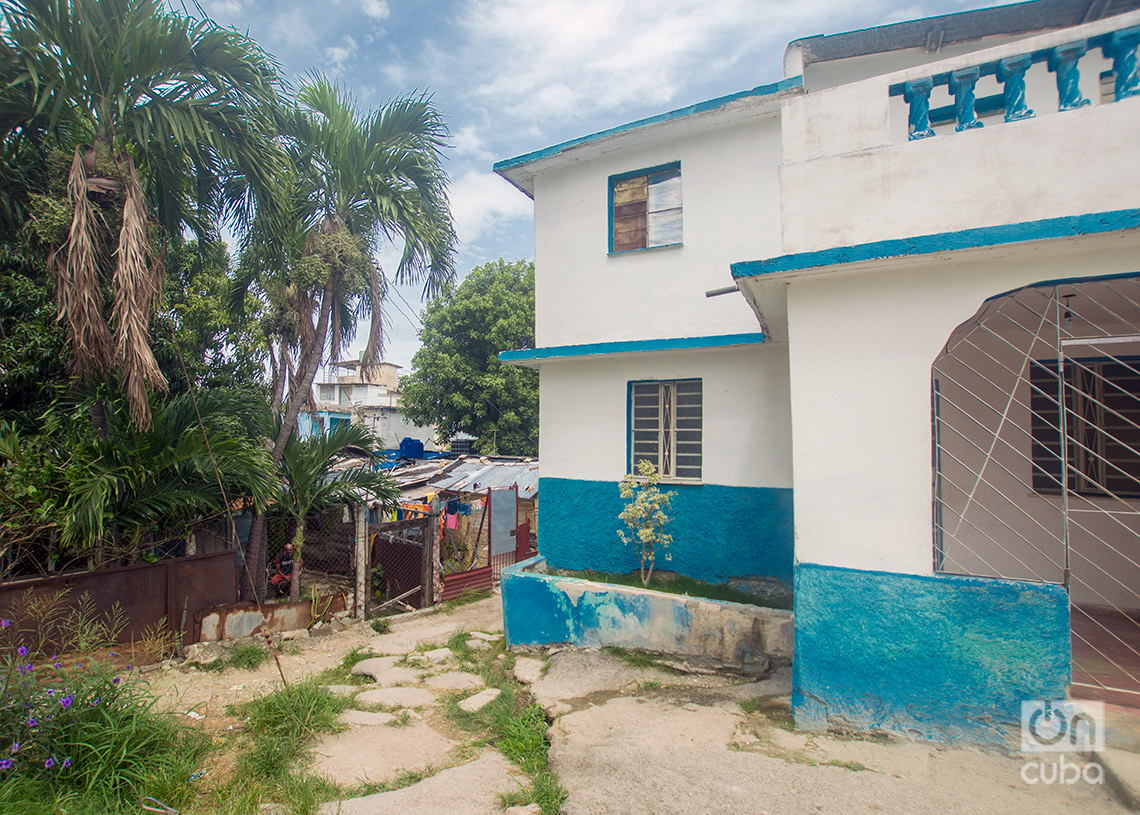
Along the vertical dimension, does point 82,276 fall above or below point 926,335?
above

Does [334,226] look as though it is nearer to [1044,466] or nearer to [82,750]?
[82,750]

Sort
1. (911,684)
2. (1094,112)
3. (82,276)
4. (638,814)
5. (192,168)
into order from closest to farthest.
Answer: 1. (638,814)
2. (1094,112)
3. (911,684)
4. (82,276)
5. (192,168)

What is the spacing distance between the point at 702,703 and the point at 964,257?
3.83m

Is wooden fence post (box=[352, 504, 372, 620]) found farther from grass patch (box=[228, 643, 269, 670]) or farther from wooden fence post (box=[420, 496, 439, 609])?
grass patch (box=[228, 643, 269, 670])

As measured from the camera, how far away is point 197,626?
265 inches

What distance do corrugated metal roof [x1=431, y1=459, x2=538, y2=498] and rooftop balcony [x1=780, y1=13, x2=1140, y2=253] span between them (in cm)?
940

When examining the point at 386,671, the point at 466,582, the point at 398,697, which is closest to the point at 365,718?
the point at 398,697

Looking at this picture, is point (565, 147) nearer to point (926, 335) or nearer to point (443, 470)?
A: point (926, 335)

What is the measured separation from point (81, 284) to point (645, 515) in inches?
236

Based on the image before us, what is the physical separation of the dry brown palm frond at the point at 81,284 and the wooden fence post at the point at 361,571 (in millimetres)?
3481

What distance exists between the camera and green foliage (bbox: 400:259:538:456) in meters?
21.5

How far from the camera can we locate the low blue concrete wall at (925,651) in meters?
3.66

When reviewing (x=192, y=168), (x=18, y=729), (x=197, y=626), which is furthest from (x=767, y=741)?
(x=192, y=168)

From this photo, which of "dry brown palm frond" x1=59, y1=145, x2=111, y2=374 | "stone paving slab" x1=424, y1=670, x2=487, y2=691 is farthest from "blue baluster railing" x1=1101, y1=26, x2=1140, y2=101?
"dry brown palm frond" x1=59, y1=145, x2=111, y2=374
